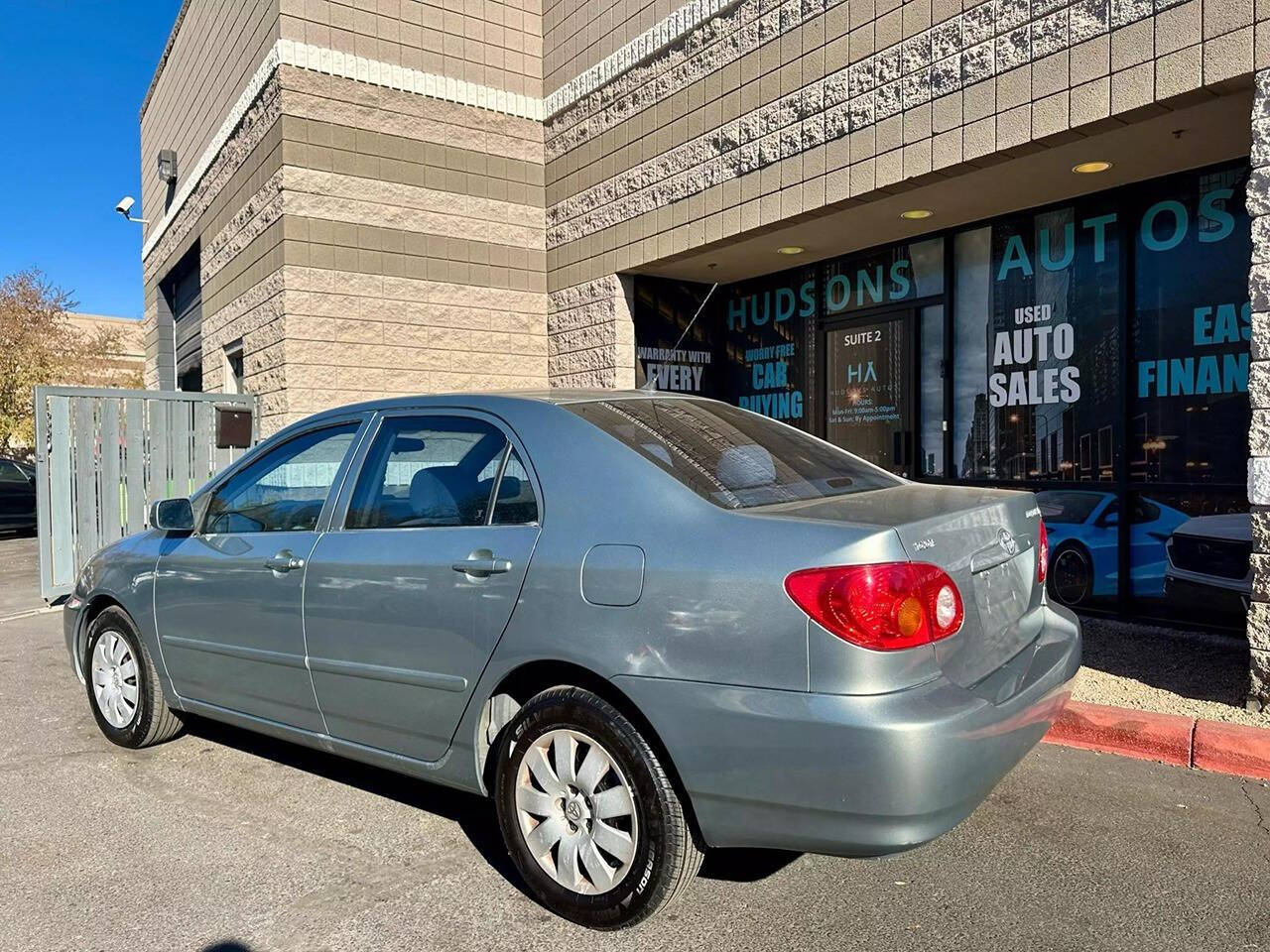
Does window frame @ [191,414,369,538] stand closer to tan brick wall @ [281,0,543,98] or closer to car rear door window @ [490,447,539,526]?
car rear door window @ [490,447,539,526]

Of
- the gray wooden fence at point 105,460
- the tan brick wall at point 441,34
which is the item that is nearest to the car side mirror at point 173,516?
the gray wooden fence at point 105,460

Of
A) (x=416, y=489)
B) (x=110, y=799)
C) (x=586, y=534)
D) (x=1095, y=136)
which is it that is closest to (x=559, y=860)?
(x=586, y=534)

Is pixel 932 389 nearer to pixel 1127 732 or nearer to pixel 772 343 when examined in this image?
pixel 772 343

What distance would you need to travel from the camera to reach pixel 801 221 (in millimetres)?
7750

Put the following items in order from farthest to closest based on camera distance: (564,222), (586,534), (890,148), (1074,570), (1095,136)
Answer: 1. (564,222)
2. (1074,570)
3. (890,148)
4. (1095,136)
5. (586,534)

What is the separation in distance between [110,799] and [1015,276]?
23.2 ft

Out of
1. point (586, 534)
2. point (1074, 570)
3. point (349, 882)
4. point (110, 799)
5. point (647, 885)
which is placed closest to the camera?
point (647, 885)

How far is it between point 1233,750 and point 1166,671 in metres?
1.39

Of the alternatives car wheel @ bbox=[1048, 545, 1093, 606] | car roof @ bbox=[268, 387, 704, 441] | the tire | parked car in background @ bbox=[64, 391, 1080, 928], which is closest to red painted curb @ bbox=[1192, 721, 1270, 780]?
parked car in background @ bbox=[64, 391, 1080, 928]

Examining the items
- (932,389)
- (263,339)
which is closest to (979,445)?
(932,389)

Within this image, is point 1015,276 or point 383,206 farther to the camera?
point 383,206

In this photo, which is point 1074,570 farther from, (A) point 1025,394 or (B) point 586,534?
(B) point 586,534

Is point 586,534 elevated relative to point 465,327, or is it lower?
lower

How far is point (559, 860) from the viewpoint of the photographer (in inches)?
118
